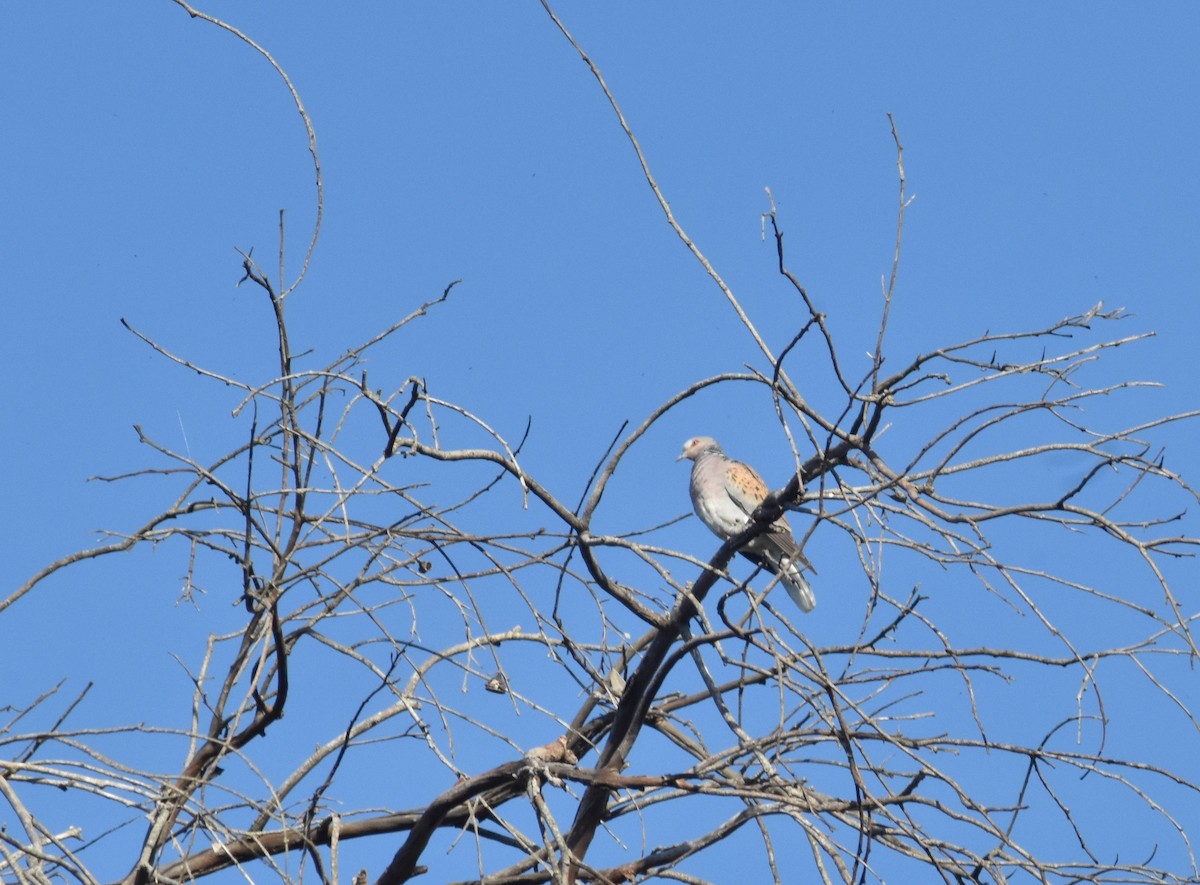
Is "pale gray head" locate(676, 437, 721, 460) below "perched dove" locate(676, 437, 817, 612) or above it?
above

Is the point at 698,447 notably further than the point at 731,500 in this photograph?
Yes

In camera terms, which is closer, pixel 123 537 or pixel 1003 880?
pixel 1003 880

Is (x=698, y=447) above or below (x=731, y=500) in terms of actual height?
above

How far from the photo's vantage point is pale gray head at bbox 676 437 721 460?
8.02 meters

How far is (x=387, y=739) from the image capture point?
11.8 feet

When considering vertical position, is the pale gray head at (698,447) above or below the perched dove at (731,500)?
above

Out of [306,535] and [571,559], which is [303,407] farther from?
[571,559]

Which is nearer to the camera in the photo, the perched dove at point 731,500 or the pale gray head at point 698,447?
the perched dove at point 731,500

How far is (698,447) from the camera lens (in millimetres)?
8078

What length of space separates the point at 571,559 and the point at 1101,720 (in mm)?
1256

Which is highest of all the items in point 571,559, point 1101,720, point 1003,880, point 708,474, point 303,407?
point 708,474

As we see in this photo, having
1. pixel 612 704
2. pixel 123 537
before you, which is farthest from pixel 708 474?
pixel 123 537

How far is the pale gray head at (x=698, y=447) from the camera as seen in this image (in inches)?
316

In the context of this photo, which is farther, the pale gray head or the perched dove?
the pale gray head
